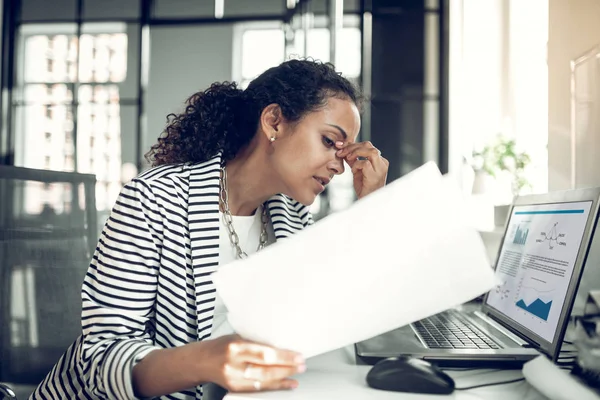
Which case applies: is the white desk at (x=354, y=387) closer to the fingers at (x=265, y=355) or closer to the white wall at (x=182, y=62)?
the fingers at (x=265, y=355)

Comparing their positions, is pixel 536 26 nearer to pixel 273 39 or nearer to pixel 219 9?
pixel 273 39

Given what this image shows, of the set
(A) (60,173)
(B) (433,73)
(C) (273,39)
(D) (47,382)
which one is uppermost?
(C) (273,39)

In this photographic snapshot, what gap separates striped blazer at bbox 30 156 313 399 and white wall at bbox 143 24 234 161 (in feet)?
12.9

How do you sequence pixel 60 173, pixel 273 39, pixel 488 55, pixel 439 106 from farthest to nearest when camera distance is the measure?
pixel 273 39 < pixel 439 106 < pixel 488 55 < pixel 60 173

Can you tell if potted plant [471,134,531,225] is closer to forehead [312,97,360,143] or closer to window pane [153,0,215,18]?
forehead [312,97,360,143]

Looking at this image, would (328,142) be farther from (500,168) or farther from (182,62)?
(182,62)

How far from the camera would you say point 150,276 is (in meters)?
0.88

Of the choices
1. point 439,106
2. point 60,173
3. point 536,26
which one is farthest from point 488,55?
point 60,173

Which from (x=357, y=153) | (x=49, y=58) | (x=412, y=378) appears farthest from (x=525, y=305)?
(x=49, y=58)

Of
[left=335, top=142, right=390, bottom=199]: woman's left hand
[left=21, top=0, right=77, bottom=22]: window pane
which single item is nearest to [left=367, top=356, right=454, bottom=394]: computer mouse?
[left=335, top=142, right=390, bottom=199]: woman's left hand

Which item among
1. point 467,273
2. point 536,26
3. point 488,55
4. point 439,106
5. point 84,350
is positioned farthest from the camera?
point 439,106

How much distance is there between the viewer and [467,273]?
54 centimetres

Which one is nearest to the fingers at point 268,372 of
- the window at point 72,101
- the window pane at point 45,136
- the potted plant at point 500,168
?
the potted plant at point 500,168

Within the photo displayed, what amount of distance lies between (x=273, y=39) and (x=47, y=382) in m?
4.10
